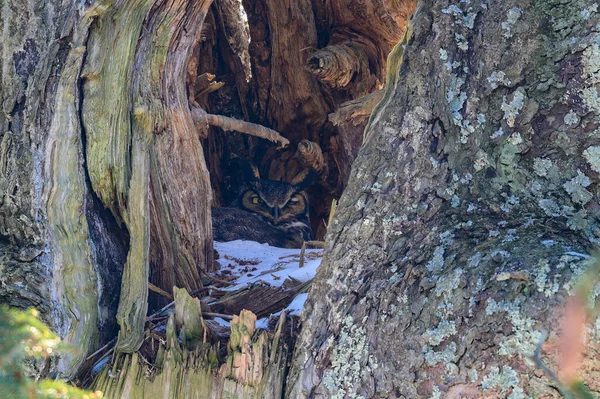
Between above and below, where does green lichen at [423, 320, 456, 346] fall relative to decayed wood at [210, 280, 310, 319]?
above

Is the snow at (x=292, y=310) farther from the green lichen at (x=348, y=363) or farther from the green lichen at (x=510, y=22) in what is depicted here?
the green lichen at (x=510, y=22)

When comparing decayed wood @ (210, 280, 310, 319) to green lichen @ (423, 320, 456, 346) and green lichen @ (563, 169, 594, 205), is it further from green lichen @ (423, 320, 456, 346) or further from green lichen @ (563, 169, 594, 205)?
green lichen @ (563, 169, 594, 205)

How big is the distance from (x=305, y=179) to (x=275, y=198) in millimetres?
453

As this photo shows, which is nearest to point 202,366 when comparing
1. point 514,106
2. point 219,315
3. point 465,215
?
point 219,315

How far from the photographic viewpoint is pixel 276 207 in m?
6.77

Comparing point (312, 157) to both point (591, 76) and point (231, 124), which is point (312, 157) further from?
point (591, 76)

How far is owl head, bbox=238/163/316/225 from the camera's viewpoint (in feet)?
21.4

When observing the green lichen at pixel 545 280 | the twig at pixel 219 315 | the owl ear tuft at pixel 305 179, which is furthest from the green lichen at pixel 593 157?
the owl ear tuft at pixel 305 179

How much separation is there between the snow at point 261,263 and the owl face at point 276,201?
7.56 ft

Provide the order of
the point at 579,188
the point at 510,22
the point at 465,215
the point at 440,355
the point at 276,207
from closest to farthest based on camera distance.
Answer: the point at 440,355 → the point at 579,188 → the point at 465,215 → the point at 510,22 → the point at 276,207

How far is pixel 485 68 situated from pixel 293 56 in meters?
3.31

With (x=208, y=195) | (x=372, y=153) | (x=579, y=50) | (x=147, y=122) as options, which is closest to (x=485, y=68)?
(x=579, y=50)

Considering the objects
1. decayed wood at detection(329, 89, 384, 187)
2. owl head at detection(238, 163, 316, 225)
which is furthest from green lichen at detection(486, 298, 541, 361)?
owl head at detection(238, 163, 316, 225)

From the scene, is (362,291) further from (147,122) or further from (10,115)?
(10,115)
